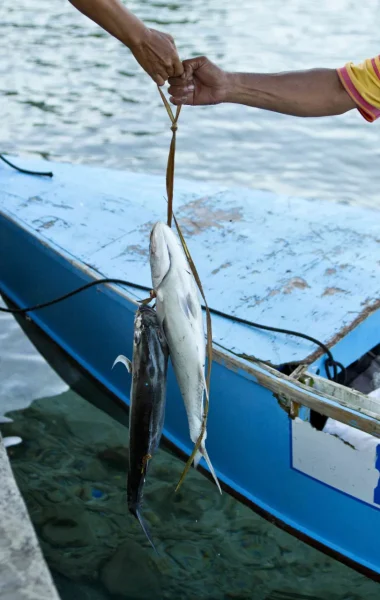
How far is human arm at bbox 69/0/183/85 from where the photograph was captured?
2898mm

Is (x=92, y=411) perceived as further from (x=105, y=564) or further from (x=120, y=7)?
(x=120, y=7)

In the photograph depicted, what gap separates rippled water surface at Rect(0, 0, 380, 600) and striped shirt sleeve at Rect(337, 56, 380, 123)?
204cm

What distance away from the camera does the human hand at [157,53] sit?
289cm

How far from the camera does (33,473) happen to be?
416 cm

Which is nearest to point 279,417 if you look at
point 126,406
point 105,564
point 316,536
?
point 316,536

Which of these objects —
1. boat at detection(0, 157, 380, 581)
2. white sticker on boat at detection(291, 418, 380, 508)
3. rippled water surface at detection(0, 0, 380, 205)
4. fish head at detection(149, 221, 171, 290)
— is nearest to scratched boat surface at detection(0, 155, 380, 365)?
boat at detection(0, 157, 380, 581)

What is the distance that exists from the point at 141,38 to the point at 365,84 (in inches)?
43.0

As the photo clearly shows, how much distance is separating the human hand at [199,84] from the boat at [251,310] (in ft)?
3.18

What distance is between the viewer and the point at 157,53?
2.90m

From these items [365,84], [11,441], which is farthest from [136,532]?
[365,84]

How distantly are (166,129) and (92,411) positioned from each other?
488 centimetres

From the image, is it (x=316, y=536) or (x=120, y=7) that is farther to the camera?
(x=316, y=536)

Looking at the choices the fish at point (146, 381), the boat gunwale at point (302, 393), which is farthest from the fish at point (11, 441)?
the fish at point (146, 381)

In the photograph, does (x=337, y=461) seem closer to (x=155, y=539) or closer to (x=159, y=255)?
(x=155, y=539)
